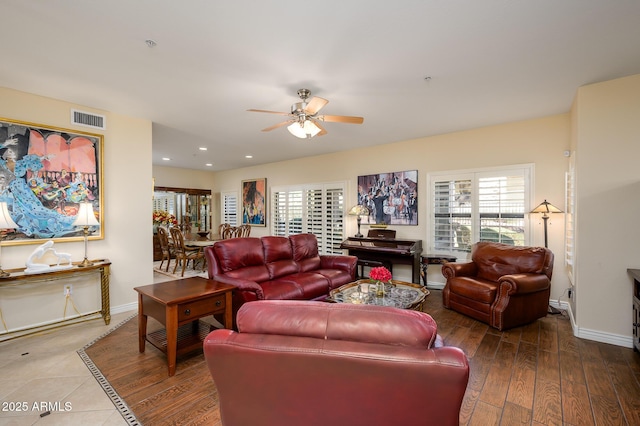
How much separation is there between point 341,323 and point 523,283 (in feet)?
10.1

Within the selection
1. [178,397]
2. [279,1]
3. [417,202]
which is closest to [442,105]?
[417,202]

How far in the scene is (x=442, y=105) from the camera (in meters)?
3.51

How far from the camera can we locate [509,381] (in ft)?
7.50

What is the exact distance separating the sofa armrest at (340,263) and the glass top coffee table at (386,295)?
73 centimetres

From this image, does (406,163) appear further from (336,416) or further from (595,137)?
(336,416)

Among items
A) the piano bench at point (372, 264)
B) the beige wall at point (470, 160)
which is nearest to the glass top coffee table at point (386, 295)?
the piano bench at point (372, 264)

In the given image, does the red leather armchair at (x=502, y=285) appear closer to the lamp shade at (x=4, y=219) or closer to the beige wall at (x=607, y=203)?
the beige wall at (x=607, y=203)

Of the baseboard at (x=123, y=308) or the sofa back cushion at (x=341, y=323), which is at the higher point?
the sofa back cushion at (x=341, y=323)

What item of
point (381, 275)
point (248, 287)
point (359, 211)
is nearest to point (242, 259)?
point (248, 287)

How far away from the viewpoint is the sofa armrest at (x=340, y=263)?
170 inches

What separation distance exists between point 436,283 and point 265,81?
169 inches

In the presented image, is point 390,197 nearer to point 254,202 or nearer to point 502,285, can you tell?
point 502,285

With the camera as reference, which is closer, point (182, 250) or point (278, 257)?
point (278, 257)

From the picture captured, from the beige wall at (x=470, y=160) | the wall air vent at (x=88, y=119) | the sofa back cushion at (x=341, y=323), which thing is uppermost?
the wall air vent at (x=88, y=119)
